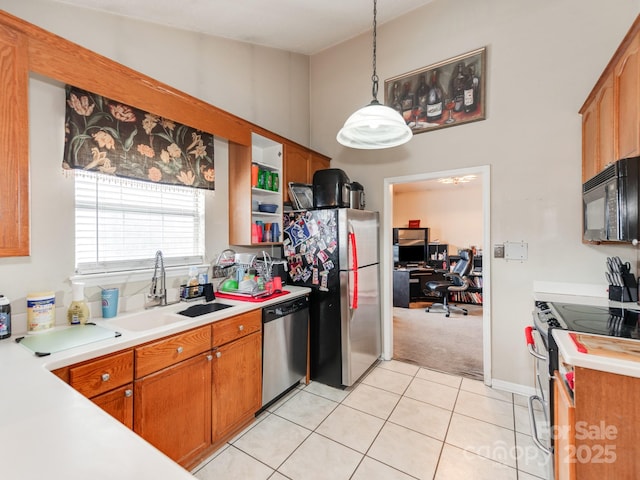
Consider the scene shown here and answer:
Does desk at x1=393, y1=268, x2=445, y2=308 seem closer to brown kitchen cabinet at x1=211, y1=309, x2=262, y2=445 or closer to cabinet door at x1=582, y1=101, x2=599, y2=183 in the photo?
cabinet door at x1=582, y1=101, x2=599, y2=183

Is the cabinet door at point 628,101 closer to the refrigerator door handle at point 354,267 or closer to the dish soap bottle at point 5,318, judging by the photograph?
the refrigerator door handle at point 354,267

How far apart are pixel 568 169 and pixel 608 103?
0.75m

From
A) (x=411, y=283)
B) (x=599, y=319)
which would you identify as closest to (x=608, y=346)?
(x=599, y=319)

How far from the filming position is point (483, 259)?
277cm

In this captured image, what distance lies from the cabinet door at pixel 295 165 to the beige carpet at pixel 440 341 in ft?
7.60

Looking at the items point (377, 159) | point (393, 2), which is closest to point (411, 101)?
point (377, 159)

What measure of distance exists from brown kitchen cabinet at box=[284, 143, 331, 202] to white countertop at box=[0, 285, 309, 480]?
90.1 inches

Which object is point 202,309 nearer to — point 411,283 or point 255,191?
point 255,191

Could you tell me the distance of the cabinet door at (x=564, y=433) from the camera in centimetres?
113

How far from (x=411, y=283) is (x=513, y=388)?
3411 mm

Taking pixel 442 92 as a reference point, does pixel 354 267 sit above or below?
below

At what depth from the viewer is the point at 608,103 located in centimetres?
176

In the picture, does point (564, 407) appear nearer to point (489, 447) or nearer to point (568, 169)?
point (489, 447)

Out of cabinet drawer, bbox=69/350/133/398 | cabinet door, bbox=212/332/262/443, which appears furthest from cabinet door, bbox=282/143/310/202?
cabinet drawer, bbox=69/350/133/398
